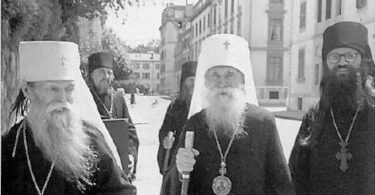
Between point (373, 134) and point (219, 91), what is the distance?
40.7 inches

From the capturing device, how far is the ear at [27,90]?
8.46 ft

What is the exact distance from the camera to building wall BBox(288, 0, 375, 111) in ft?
50.0

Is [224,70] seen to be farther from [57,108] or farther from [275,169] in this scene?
[57,108]

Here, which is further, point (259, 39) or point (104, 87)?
point (259, 39)

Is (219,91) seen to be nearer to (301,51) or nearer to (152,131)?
(152,131)

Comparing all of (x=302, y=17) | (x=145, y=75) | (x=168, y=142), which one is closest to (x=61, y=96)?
(x=168, y=142)

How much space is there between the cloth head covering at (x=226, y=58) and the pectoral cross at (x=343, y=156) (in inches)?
24.7

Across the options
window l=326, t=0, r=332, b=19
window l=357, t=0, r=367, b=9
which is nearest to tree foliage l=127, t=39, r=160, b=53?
window l=326, t=0, r=332, b=19

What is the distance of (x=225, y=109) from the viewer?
3199mm

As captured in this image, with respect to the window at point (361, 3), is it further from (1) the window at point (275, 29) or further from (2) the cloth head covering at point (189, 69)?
(1) the window at point (275, 29)

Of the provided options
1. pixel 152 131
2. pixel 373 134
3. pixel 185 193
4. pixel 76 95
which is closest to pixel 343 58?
pixel 373 134

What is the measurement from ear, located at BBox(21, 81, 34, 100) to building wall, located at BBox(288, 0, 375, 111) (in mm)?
11322

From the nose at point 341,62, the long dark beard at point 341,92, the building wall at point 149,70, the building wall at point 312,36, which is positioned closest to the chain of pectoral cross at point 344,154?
the long dark beard at point 341,92

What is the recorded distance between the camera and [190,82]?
18.1 feet
